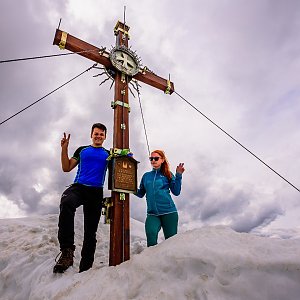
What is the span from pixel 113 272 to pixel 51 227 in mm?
3936

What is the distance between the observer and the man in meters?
3.59

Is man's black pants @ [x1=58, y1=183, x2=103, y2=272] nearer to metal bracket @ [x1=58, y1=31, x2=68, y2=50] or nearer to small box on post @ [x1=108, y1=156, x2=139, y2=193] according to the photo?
small box on post @ [x1=108, y1=156, x2=139, y2=193]

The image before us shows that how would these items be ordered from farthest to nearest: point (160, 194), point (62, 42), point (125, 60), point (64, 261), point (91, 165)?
1. point (125, 60)
2. point (62, 42)
3. point (160, 194)
4. point (91, 165)
5. point (64, 261)

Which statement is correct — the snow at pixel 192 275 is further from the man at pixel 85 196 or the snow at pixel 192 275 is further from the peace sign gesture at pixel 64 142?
the peace sign gesture at pixel 64 142

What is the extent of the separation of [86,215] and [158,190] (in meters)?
1.33

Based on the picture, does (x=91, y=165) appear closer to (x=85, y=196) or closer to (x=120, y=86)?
(x=85, y=196)

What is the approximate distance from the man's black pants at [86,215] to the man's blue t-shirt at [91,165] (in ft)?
0.38

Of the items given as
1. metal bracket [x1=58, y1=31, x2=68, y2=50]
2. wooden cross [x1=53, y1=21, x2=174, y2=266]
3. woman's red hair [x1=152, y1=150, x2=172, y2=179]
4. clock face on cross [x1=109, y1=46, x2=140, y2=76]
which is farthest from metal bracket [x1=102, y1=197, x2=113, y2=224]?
metal bracket [x1=58, y1=31, x2=68, y2=50]

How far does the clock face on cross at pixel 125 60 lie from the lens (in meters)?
5.91

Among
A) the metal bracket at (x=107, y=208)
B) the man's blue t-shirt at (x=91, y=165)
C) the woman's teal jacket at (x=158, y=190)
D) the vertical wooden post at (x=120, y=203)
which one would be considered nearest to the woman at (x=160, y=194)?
the woman's teal jacket at (x=158, y=190)

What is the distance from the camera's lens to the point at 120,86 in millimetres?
5746

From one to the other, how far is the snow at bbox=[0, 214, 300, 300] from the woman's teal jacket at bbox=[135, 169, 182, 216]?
48.2 inches

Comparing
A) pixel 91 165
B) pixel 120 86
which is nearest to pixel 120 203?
pixel 91 165

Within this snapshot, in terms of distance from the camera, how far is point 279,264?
6.09 ft
